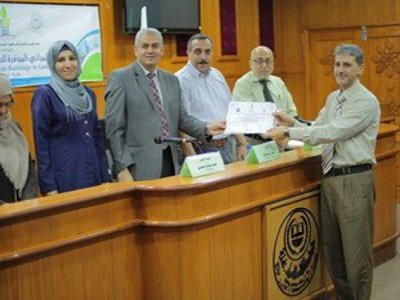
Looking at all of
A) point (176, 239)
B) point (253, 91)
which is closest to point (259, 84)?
point (253, 91)

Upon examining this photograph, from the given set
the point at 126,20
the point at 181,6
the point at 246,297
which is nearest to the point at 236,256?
the point at 246,297

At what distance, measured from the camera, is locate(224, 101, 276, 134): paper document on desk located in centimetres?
318

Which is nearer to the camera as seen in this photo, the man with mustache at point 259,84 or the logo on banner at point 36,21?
the man with mustache at point 259,84

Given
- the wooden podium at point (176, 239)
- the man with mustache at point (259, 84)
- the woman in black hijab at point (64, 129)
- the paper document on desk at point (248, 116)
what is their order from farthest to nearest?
the man with mustache at point (259, 84), the paper document on desk at point (248, 116), the woman in black hijab at point (64, 129), the wooden podium at point (176, 239)

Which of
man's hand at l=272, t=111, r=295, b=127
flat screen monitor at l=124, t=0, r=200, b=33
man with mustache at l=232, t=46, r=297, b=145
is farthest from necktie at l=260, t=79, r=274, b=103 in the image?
flat screen monitor at l=124, t=0, r=200, b=33

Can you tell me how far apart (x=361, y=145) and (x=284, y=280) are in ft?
2.56

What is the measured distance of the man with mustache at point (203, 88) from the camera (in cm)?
361

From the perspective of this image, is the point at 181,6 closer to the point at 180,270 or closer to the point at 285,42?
the point at 285,42

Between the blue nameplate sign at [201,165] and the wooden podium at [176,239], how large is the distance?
0.06 meters

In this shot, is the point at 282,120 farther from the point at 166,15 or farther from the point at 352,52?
the point at 166,15

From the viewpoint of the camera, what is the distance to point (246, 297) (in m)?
3.00

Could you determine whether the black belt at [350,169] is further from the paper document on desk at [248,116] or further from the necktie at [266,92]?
the necktie at [266,92]

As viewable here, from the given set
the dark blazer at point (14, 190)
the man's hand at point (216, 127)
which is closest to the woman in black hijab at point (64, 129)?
the dark blazer at point (14, 190)

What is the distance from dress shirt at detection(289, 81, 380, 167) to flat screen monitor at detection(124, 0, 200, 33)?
2698 mm
